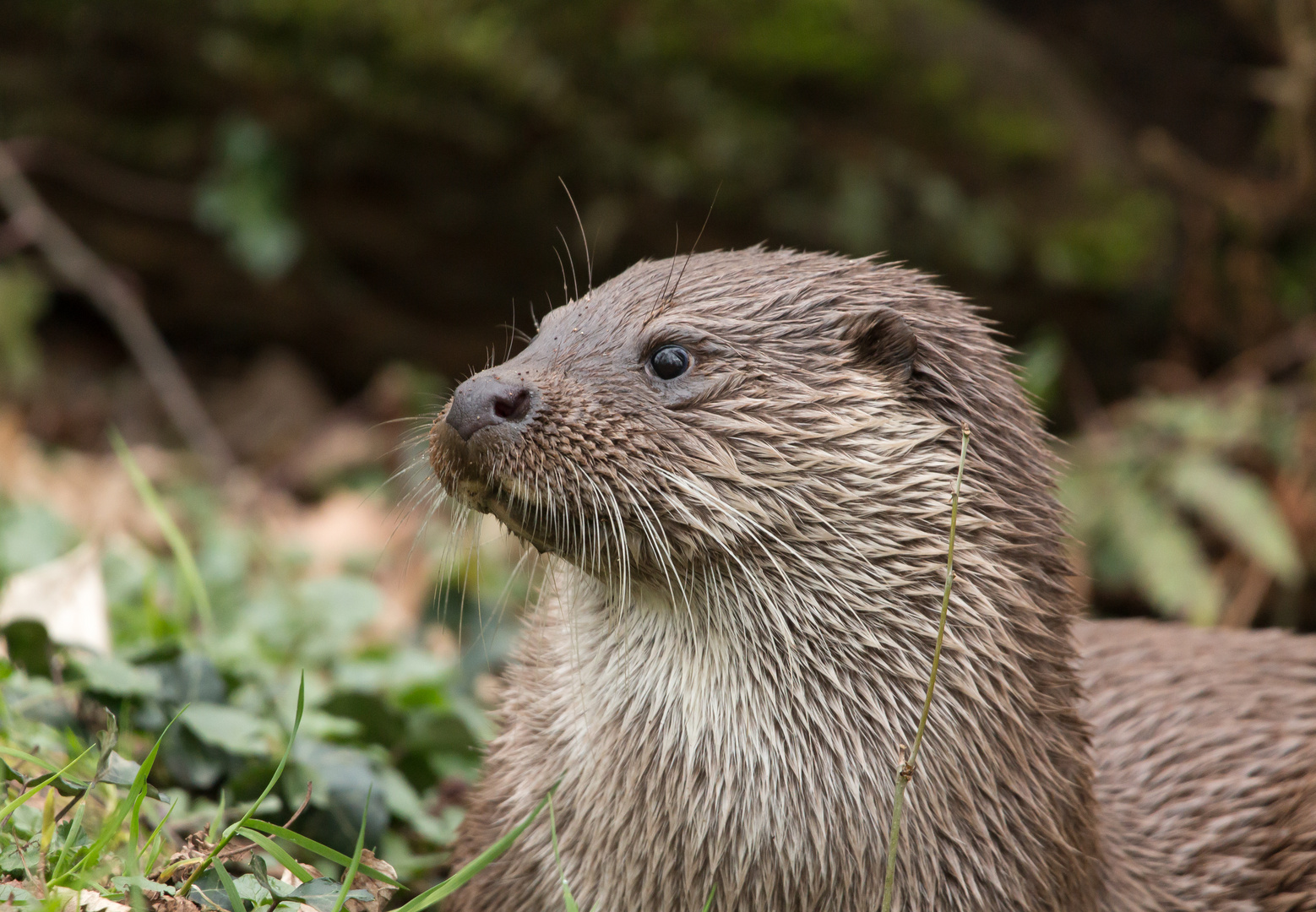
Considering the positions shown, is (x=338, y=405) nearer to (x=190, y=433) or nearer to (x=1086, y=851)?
(x=190, y=433)

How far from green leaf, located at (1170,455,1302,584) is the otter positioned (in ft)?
9.56

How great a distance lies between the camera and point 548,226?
5949 millimetres

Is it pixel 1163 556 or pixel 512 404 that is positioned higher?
pixel 512 404

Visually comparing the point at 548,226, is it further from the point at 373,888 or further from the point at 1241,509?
the point at 373,888

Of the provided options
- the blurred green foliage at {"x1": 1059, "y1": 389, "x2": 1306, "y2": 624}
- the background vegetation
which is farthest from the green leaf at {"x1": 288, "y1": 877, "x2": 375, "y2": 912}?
the blurred green foliage at {"x1": 1059, "y1": 389, "x2": 1306, "y2": 624}

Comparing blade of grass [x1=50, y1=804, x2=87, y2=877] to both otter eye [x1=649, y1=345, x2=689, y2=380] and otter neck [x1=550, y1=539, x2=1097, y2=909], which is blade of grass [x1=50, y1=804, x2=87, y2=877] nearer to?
otter neck [x1=550, y1=539, x2=1097, y2=909]

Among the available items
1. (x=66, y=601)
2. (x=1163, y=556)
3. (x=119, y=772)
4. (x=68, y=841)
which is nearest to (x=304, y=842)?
(x=68, y=841)

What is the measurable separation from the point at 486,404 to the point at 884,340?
78 cm

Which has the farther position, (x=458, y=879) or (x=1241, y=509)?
(x=1241, y=509)

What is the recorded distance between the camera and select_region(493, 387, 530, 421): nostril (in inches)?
90.2

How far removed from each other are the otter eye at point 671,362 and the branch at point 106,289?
12.8ft

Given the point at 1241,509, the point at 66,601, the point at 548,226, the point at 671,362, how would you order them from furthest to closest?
the point at 548,226
the point at 1241,509
the point at 66,601
the point at 671,362

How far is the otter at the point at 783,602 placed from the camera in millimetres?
2277

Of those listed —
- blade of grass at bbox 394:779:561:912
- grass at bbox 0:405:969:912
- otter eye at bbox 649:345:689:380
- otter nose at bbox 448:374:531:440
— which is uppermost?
otter eye at bbox 649:345:689:380
